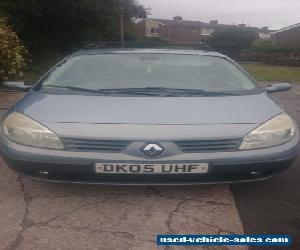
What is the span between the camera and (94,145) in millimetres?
3346

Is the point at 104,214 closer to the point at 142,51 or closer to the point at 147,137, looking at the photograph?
the point at 147,137

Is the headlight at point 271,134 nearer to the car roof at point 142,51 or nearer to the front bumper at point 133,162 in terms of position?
the front bumper at point 133,162

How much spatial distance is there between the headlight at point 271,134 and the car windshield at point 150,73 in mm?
652

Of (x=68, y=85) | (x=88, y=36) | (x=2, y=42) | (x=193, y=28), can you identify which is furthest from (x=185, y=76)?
(x=193, y=28)

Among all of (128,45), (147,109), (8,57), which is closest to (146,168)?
(147,109)

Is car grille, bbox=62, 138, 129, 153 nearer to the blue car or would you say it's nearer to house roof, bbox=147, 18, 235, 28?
the blue car

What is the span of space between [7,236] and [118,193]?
1.04 meters

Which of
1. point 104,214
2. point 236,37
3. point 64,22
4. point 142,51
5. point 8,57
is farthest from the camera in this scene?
point 236,37

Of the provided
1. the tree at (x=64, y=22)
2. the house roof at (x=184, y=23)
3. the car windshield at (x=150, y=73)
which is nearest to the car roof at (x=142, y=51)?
the car windshield at (x=150, y=73)

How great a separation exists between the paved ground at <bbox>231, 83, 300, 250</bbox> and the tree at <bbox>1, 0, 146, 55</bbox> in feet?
66.6

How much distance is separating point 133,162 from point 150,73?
1457mm

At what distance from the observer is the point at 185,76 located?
451 centimetres

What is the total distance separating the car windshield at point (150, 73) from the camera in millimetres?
4305

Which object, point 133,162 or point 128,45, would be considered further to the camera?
point 128,45
